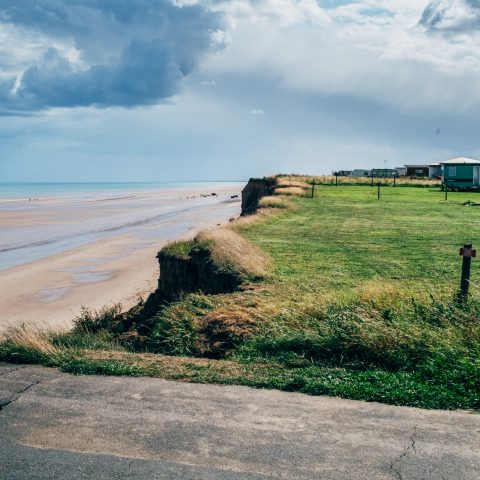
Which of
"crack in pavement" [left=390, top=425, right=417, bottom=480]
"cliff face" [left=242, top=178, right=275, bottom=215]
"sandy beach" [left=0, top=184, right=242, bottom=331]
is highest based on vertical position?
"cliff face" [left=242, top=178, right=275, bottom=215]

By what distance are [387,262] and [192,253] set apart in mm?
5289

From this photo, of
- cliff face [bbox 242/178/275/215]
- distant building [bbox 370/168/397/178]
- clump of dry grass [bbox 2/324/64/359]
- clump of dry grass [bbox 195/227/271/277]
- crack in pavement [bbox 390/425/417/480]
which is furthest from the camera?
distant building [bbox 370/168/397/178]

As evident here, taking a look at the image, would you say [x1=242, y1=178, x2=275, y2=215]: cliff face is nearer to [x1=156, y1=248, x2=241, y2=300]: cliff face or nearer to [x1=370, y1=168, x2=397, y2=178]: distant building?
[x1=156, y1=248, x2=241, y2=300]: cliff face

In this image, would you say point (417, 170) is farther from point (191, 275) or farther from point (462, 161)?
point (191, 275)

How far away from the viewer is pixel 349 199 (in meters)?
40.8

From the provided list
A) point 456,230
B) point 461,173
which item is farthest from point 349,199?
point 461,173

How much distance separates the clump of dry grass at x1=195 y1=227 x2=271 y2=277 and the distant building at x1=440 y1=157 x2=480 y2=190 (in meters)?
46.4

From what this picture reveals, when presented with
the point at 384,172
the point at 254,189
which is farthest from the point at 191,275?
the point at 384,172

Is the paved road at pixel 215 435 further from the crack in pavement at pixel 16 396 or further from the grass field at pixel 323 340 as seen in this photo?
the grass field at pixel 323 340

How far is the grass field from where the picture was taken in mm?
7109

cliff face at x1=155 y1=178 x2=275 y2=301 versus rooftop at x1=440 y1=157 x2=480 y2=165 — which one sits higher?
rooftop at x1=440 y1=157 x2=480 y2=165

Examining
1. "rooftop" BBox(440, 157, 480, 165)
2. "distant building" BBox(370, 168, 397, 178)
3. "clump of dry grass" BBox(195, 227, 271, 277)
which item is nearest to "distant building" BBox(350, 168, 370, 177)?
"distant building" BBox(370, 168, 397, 178)

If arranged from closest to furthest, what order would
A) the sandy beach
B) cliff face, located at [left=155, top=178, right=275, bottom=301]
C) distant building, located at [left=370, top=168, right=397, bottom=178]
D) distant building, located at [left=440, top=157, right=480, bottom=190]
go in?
1. cliff face, located at [left=155, top=178, right=275, bottom=301]
2. the sandy beach
3. distant building, located at [left=440, top=157, right=480, bottom=190]
4. distant building, located at [left=370, top=168, right=397, bottom=178]

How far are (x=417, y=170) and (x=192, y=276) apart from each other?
96.0m
